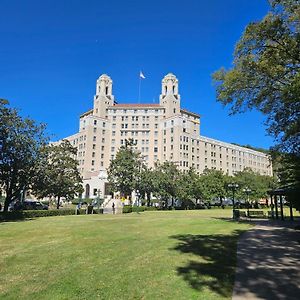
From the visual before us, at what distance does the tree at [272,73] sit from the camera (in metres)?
15.2

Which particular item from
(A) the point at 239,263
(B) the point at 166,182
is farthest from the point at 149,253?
(B) the point at 166,182

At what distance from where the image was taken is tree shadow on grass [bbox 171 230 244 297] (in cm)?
718

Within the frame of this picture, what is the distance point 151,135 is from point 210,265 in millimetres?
102583

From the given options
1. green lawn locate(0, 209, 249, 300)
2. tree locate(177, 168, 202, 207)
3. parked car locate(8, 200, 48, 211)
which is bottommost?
green lawn locate(0, 209, 249, 300)

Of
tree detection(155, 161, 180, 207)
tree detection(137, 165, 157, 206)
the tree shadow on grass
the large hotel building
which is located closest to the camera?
the tree shadow on grass

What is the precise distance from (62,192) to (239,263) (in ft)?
136

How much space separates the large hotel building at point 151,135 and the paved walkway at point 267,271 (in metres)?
89.5

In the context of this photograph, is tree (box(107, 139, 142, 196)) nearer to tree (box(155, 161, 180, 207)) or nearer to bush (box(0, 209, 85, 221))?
tree (box(155, 161, 180, 207))

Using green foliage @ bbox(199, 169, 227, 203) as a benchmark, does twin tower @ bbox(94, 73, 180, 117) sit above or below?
above

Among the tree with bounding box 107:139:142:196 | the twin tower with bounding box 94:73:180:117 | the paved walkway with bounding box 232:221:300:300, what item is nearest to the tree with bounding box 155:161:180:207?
the tree with bounding box 107:139:142:196

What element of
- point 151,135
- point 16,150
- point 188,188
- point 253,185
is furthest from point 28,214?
point 151,135

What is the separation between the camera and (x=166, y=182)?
206ft

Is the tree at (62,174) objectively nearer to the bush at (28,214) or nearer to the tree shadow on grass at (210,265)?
the bush at (28,214)

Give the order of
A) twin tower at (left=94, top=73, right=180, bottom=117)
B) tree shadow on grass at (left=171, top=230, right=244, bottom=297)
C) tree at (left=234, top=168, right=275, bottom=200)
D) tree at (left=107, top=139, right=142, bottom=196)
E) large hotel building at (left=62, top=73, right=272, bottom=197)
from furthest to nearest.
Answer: twin tower at (left=94, top=73, right=180, bottom=117) → large hotel building at (left=62, top=73, right=272, bottom=197) → tree at (left=234, top=168, right=275, bottom=200) → tree at (left=107, top=139, right=142, bottom=196) → tree shadow on grass at (left=171, top=230, right=244, bottom=297)
